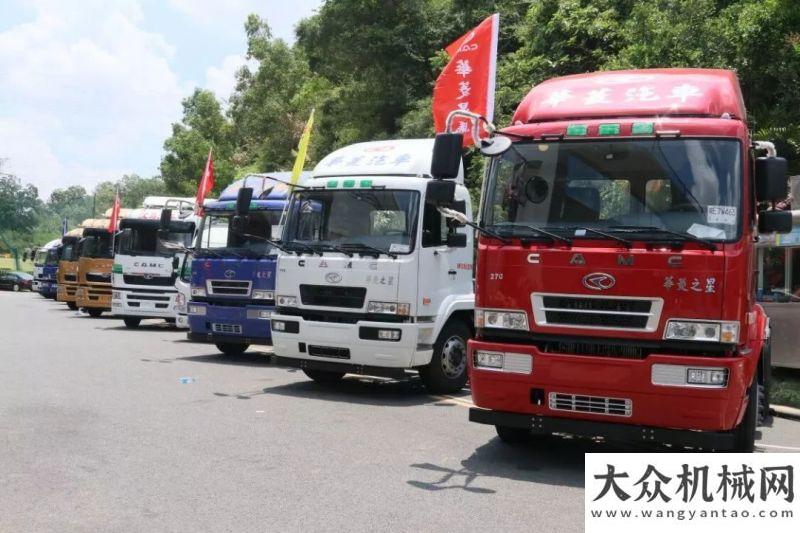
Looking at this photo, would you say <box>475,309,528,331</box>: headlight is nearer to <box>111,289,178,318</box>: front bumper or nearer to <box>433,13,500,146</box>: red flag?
<box>433,13,500,146</box>: red flag

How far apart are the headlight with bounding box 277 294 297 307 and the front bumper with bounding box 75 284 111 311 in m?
16.2

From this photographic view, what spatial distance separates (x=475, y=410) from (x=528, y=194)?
1.83m

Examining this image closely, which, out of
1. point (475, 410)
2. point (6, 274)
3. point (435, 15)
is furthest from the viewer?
point (6, 274)

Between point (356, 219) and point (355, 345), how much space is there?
151 centimetres

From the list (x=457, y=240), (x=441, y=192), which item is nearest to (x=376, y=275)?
(x=457, y=240)

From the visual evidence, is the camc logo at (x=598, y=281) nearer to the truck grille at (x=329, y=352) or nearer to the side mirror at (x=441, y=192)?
the side mirror at (x=441, y=192)

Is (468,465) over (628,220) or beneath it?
beneath

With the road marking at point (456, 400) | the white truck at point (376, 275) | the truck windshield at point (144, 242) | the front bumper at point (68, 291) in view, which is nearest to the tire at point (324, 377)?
the white truck at point (376, 275)

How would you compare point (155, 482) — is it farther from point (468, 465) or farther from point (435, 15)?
point (435, 15)

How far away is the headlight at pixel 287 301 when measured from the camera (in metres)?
11.2

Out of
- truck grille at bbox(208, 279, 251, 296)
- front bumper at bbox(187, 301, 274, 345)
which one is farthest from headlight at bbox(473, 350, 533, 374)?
truck grille at bbox(208, 279, 251, 296)

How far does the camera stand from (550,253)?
23.1 ft

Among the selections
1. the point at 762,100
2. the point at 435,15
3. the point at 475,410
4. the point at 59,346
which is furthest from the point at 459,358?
the point at 435,15

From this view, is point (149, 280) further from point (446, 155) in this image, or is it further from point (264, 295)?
point (446, 155)
